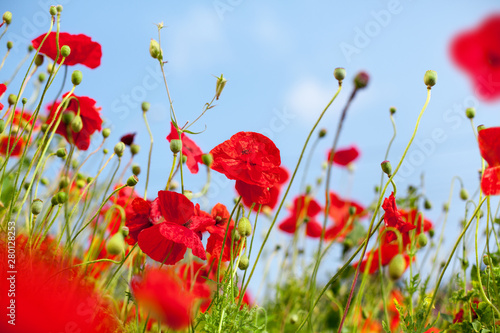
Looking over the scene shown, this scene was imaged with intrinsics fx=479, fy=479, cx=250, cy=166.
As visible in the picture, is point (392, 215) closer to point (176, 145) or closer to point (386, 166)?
point (386, 166)

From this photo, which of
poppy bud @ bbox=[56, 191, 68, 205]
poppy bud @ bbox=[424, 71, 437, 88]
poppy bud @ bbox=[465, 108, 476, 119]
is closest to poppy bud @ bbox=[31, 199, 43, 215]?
poppy bud @ bbox=[56, 191, 68, 205]

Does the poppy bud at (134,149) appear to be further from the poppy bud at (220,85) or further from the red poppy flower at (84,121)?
the poppy bud at (220,85)

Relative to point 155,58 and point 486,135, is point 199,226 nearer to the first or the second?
point 155,58

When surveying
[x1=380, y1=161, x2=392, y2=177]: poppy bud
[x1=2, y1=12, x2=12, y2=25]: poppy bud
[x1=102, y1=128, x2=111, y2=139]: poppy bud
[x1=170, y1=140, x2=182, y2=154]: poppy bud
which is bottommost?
→ [x1=170, y1=140, x2=182, y2=154]: poppy bud

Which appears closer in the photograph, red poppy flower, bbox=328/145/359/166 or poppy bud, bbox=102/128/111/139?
poppy bud, bbox=102/128/111/139

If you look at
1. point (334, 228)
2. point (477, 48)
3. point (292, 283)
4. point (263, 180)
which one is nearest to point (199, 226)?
point (263, 180)

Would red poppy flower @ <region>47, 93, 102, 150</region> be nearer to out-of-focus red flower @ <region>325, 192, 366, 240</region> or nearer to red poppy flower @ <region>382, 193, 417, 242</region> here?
red poppy flower @ <region>382, 193, 417, 242</region>

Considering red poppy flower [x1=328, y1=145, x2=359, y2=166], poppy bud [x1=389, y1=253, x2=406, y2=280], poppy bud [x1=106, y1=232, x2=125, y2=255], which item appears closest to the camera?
poppy bud [x1=106, y1=232, x2=125, y2=255]

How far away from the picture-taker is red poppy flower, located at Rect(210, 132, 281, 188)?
814mm

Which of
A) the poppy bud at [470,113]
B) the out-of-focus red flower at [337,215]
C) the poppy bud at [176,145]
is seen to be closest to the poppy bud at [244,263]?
the poppy bud at [176,145]

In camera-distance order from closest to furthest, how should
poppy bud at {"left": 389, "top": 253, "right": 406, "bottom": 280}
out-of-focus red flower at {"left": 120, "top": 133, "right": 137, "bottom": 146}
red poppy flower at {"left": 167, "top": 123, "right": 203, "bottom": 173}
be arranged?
poppy bud at {"left": 389, "top": 253, "right": 406, "bottom": 280}, red poppy flower at {"left": 167, "top": 123, "right": 203, "bottom": 173}, out-of-focus red flower at {"left": 120, "top": 133, "right": 137, "bottom": 146}

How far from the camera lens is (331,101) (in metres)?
0.78

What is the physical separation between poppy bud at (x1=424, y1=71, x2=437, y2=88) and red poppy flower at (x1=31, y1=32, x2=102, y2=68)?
0.70 metres

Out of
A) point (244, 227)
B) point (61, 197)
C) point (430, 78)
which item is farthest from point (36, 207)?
point (430, 78)
